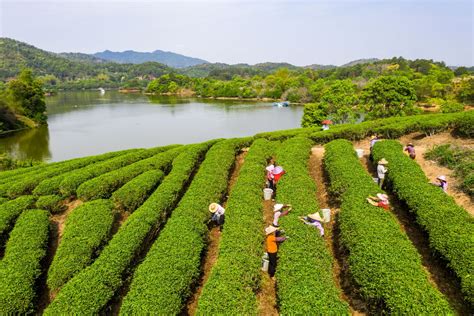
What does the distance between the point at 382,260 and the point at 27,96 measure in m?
69.1

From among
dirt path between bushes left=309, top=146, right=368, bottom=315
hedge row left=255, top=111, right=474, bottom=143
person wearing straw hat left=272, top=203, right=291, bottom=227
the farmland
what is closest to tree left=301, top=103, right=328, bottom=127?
hedge row left=255, top=111, right=474, bottom=143

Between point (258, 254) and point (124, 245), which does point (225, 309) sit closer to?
point (258, 254)

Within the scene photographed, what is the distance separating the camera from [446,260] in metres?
8.07

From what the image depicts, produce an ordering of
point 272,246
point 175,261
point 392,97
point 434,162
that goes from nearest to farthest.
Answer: point 175,261 < point 272,246 < point 434,162 < point 392,97

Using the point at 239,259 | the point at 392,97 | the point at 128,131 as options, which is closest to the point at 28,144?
the point at 128,131

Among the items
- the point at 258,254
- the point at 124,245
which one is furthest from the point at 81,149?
the point at 258,254

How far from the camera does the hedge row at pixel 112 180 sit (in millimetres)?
14789

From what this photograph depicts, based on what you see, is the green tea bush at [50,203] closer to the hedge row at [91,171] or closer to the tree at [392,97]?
the hedge row at [91,171]

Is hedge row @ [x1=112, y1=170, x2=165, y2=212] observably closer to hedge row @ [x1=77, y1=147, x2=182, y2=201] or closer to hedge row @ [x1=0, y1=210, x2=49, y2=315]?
hedge row @ [x1=77, y1=147, x2=182, y2=201]

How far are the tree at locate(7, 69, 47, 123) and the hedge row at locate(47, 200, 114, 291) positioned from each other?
5649 cm

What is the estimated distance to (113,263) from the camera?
29.8 feet

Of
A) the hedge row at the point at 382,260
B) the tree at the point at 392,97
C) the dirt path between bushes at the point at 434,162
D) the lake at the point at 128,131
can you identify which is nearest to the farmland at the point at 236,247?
the hedge row at the point at 382,260

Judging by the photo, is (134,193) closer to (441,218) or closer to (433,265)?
(433,265)

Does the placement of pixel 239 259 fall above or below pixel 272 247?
below
